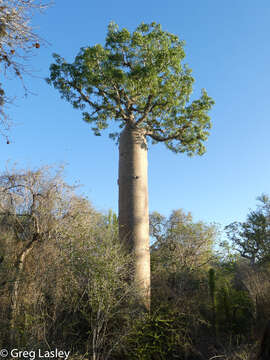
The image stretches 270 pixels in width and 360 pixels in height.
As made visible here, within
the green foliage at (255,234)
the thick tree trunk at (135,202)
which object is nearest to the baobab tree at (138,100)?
the thick tree trunk at (135,202)

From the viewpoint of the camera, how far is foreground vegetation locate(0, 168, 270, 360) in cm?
443

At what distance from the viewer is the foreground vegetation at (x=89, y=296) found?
174 inches

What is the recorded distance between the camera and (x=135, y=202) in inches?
237

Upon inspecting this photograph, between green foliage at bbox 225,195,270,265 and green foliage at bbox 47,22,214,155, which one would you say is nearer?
green foliage at bbox 47,22,214,155

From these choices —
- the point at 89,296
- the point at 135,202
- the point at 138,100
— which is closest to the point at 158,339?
the point at 89,296

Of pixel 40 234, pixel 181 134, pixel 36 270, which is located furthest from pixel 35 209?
pixel 181 134

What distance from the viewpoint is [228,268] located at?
31.6ft

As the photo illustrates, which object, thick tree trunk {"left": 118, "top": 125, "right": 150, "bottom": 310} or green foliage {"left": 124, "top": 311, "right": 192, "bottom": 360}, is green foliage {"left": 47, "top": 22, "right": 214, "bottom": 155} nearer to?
thick tree trunk {"left": 118, "top": 125, "right": 150, "bottom": 310}

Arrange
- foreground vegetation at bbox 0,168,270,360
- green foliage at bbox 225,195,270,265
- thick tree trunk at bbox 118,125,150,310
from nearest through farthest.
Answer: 1. foreground vegetation at bbox 0,168,270,360
2. thick tree trunk at bbox 118,125,150,310
3. green foliage at bbox 225,195,270,265

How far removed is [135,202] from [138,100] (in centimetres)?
248

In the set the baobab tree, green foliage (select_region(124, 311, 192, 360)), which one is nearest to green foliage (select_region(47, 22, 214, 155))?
the baobab tree

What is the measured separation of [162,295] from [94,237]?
214cm

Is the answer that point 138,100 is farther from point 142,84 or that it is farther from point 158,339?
point 158,339

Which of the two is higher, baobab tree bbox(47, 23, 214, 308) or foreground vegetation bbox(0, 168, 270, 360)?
baobab tree bbox(47, 23, 214, 308)
